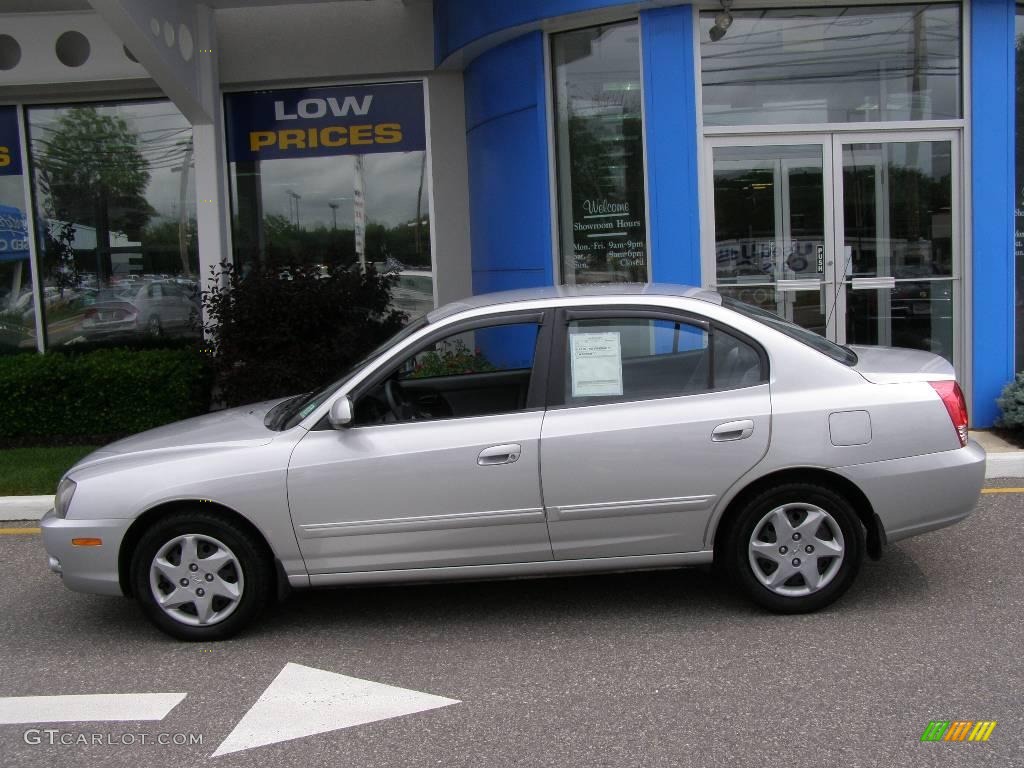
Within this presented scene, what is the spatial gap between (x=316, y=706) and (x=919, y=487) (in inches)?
114

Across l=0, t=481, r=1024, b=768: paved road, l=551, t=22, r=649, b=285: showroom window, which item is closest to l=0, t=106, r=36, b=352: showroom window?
l=551, t=22, r=649, b=285: showroom window

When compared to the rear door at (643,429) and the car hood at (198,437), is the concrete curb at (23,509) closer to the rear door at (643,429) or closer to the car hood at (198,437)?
the car hood at (198,437)

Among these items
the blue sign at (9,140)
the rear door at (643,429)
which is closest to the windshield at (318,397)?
the rear door at (643,429)

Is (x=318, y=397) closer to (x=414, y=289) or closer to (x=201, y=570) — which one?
(x=201, y=570)

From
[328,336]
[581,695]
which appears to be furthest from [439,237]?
[581,695]

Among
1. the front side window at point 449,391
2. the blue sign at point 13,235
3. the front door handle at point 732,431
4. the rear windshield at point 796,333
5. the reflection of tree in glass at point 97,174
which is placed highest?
the reflection of tree in glass at point 97,174

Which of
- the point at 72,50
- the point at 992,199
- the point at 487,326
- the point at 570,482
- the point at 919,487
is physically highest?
the point at 72,50

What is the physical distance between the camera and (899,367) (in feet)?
16.8

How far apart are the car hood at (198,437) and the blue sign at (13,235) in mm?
7190

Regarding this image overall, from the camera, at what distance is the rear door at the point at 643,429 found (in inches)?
188

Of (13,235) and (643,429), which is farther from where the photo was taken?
(13,235)

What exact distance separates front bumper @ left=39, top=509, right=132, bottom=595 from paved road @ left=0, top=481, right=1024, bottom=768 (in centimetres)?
34

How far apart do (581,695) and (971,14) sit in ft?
23.4

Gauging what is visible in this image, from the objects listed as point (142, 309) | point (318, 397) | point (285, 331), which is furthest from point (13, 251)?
point (318, 397)
